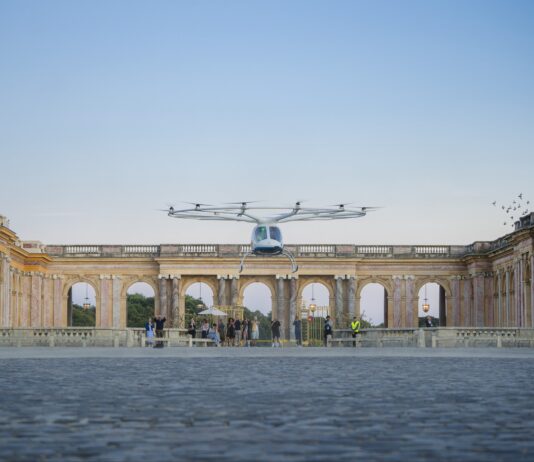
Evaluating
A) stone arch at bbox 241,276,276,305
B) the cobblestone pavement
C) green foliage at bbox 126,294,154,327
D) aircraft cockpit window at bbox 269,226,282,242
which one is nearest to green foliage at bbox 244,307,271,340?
green foliage at bbox 126,294,154,327

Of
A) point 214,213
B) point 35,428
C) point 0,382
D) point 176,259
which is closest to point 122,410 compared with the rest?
point 35,428

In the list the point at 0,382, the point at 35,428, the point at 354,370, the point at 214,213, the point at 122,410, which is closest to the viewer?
the point at 35,428

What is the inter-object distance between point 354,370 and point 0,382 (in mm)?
7701

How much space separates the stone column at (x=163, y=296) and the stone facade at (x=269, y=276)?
73mm

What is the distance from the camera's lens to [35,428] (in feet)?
33.5

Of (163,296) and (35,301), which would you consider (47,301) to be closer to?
(35,301)

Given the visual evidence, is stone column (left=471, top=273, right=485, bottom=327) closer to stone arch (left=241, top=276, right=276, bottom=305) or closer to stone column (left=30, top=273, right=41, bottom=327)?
stone arch (left=241, top=276, right=276, bottom=305)

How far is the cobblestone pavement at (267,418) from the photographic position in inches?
332

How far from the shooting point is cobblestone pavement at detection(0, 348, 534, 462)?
8.44 metres

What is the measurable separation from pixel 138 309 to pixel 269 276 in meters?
61.5

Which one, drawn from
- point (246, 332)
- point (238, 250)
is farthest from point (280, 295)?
point (246, 332)

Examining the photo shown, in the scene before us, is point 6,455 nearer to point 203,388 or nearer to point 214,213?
point 203,388

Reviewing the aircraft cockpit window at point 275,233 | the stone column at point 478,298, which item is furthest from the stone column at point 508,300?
the aircraft cockpit window at point 275,233

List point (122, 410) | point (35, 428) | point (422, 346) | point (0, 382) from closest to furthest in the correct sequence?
point (35, 428) → point (122, 410) → point (0, 382) → point (422, 346)
